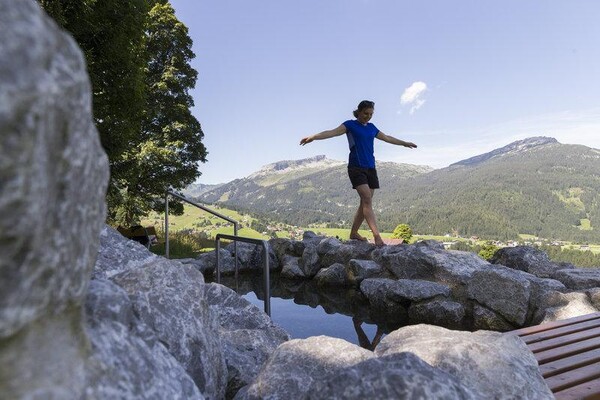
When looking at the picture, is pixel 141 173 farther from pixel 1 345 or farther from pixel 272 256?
pixel 1 345

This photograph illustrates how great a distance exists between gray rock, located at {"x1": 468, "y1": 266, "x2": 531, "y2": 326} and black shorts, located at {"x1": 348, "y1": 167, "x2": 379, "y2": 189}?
6.92 ft

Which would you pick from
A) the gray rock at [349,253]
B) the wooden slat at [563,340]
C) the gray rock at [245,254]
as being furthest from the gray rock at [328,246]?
the wooden slat at [563,340]

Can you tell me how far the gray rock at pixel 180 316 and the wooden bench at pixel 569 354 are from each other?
1.77 m

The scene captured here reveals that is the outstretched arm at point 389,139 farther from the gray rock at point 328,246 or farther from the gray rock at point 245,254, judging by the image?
the gray rock at point 245,254

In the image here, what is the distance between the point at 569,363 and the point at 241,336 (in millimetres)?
2211

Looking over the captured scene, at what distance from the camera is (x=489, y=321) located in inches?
214

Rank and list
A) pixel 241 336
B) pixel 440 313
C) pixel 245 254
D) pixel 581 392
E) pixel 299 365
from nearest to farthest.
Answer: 1. pixel 299 365
2. pixel 581 392
3. pixel 241 336
4. pixel 440 313
5. pixel 245 254

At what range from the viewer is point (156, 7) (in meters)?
17.6

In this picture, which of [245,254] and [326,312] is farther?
[245,254]

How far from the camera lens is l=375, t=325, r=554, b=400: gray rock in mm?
1817

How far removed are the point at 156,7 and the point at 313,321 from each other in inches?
659

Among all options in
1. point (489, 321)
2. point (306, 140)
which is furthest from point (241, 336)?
point (489, 321)

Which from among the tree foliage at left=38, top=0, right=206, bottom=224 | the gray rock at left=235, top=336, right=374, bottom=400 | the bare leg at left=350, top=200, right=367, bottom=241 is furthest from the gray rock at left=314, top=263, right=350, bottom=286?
the tree foliage at left=38, top=0, right=206, bottom=224

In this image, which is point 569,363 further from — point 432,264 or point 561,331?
point 432,264
